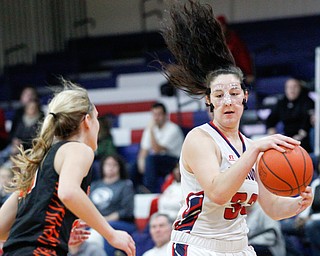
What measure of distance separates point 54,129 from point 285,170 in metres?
1.11

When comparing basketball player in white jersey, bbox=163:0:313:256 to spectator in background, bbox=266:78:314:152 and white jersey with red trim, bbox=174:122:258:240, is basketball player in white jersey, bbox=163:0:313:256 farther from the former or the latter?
spectator in background, bbox=266:78:314:152

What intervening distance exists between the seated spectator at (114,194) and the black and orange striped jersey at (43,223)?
14.2 feet

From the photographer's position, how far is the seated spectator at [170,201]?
790 centimetres

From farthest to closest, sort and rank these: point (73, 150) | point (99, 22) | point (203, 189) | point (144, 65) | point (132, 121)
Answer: point (99, 22) → point (144, 65) → point (132, 121) → point (203, 189) → point (73, 150)

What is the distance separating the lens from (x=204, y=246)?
4.23m

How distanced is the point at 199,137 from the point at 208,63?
0.65 m

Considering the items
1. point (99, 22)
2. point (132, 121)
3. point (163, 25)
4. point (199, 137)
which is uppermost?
point (163, 25)

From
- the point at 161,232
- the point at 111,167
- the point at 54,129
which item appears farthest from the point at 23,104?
the point at 54,129

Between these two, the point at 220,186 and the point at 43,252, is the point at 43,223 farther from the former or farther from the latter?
the point at 220,186

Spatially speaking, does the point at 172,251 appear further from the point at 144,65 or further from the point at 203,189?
the point at 144,65

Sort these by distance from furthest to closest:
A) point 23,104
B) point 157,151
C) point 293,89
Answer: point 23,104 < point 157,151 < point 293,89

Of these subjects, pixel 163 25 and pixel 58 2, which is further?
pixel 58 2

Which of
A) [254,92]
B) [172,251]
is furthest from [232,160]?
[254,92]

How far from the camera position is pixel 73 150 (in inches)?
147
